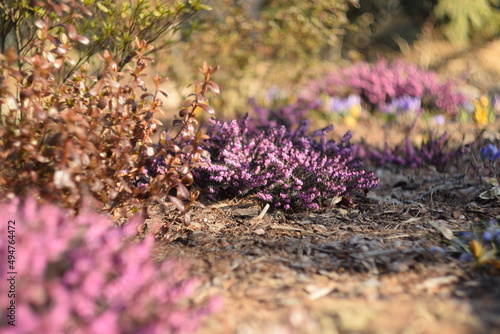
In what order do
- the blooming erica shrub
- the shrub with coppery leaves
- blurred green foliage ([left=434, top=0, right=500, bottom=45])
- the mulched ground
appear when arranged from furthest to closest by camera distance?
blurred green foliage ([left=434, top=0, right=500, bottom=45]), the shrub with coppery leaves, the mulched ground, the blooming erica shrub

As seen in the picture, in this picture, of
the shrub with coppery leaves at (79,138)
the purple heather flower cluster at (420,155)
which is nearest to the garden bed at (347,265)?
the shrub with coppery leaves at (79,138)

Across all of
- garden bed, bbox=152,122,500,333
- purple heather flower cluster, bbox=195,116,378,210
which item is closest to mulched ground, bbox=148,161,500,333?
garden bed, bbox=152,122,500,333

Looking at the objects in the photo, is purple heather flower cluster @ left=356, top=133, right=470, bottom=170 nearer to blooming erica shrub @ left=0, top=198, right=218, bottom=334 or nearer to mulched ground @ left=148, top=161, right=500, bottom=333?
mulched ground @ left=148, top=161, right=500, bottom=333

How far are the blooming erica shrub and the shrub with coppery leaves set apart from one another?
0.36 meters

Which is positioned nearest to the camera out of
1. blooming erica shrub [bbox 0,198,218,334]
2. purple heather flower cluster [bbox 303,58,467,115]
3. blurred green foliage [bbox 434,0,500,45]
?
blooming erica shrub [bbox 0,198,218,334]

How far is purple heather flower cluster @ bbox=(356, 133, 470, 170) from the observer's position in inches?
161

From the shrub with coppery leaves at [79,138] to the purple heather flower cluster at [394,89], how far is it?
448 cm

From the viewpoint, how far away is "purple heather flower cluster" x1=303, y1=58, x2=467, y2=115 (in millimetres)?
6320

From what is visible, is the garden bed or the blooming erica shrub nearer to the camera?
the blooming erica shrub

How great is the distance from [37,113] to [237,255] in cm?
117

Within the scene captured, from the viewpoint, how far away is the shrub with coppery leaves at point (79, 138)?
6.47 ft

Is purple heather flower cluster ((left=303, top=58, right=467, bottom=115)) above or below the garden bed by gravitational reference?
above

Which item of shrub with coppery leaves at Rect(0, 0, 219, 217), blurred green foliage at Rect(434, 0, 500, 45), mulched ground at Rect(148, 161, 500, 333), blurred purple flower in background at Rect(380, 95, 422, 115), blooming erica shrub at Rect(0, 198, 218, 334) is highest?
blurred green foliage at Rect(434, 0, 500, 45)

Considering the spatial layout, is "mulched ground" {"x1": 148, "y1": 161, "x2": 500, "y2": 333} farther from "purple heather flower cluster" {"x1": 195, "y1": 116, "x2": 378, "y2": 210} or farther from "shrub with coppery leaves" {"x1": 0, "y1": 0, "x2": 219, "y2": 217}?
"shrub with coppery leaves" {"x1": 0, "y1": 0, "x2": 219, "y2": 217}
